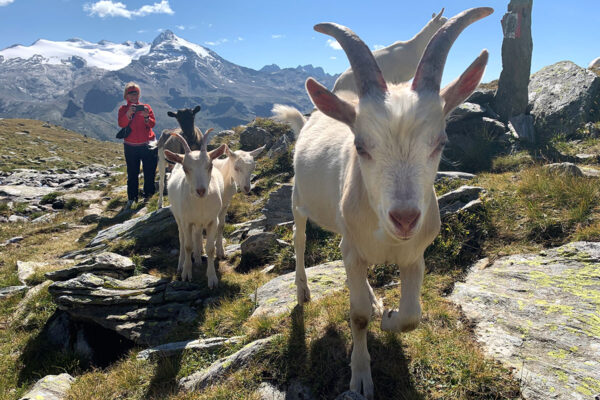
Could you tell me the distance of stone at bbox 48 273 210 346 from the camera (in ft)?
20.5

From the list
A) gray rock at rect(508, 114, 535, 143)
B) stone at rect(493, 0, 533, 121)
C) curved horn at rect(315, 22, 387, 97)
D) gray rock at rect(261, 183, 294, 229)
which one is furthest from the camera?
stone at rect(493, 0, 533, 121)

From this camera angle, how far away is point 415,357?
4137 mm

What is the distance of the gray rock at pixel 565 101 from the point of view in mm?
12016

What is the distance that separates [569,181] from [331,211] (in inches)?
190

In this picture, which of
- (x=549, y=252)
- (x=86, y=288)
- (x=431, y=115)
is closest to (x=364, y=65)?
(x=431, y=115)

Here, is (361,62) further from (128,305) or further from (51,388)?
(128,305)

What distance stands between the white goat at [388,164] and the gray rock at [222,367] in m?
1.39

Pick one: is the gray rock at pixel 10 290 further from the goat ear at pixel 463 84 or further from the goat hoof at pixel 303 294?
the goat ear at pixel 463 84

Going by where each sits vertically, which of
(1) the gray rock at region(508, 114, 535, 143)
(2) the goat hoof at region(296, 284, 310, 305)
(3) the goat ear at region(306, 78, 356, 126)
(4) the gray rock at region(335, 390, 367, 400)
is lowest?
(4) the gray rock at region(335, 390, 367, 400)

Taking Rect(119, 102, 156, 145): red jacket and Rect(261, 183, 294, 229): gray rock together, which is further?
Rect(119, 102, 156, 145): red jacket

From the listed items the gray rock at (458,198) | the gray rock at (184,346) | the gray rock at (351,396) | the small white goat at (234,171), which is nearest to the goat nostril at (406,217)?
the gray rock at (351,396)

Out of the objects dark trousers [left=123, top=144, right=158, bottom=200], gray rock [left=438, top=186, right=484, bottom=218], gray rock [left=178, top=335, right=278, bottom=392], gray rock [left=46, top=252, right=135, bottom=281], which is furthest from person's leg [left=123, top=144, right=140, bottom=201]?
gray rock [left=438, top=186, right=484, bottom=218]

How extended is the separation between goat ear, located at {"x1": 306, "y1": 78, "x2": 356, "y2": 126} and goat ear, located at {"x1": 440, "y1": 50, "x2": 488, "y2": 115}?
81 centimetres

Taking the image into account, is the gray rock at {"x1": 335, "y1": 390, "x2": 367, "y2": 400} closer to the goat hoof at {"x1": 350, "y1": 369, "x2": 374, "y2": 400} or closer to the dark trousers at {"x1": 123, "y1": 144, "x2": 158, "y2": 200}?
the goat hoof at {"x1": 350, "y1": 369, "x2": 374, "y2": 400}
